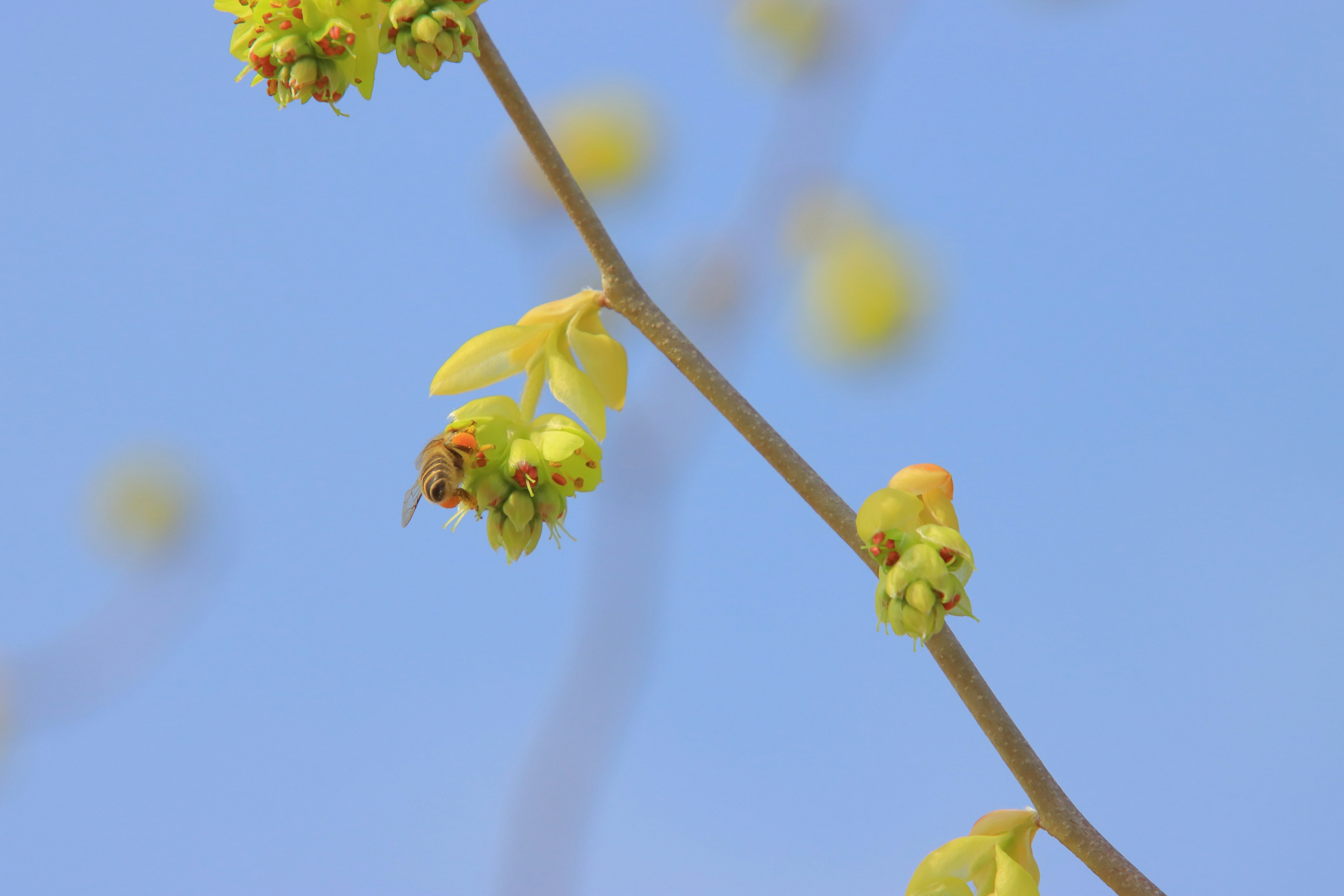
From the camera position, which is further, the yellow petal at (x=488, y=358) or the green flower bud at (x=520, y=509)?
the yellow petal at (x=488, y=358)

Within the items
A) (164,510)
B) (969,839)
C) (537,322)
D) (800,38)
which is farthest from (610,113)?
(969,839)

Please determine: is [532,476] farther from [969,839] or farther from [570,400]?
[969,839]

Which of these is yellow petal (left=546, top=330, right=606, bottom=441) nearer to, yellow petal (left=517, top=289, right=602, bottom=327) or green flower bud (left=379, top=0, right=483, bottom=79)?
yellow petal (left=517, top=289, right=602, bottom=327)

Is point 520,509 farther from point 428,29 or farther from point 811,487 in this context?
point 428,29

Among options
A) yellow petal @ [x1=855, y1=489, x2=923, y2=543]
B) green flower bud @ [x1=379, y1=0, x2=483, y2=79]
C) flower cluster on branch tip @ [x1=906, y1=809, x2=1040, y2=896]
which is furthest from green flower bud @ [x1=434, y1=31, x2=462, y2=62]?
flower cluster on branch tip @ [x1=906, y1=809, x2=1040, y2=896]

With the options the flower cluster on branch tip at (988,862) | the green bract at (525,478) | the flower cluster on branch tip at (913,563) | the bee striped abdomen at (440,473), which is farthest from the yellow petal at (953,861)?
the bee striped abdomen at (440,473)

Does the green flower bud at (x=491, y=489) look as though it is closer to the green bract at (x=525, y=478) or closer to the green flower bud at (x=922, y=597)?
the green bract at (x=525, y=478)

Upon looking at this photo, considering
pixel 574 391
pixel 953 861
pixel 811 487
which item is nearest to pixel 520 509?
pixel 574 391

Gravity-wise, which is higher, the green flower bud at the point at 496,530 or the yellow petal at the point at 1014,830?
the green flower bud at the point at 496,530
